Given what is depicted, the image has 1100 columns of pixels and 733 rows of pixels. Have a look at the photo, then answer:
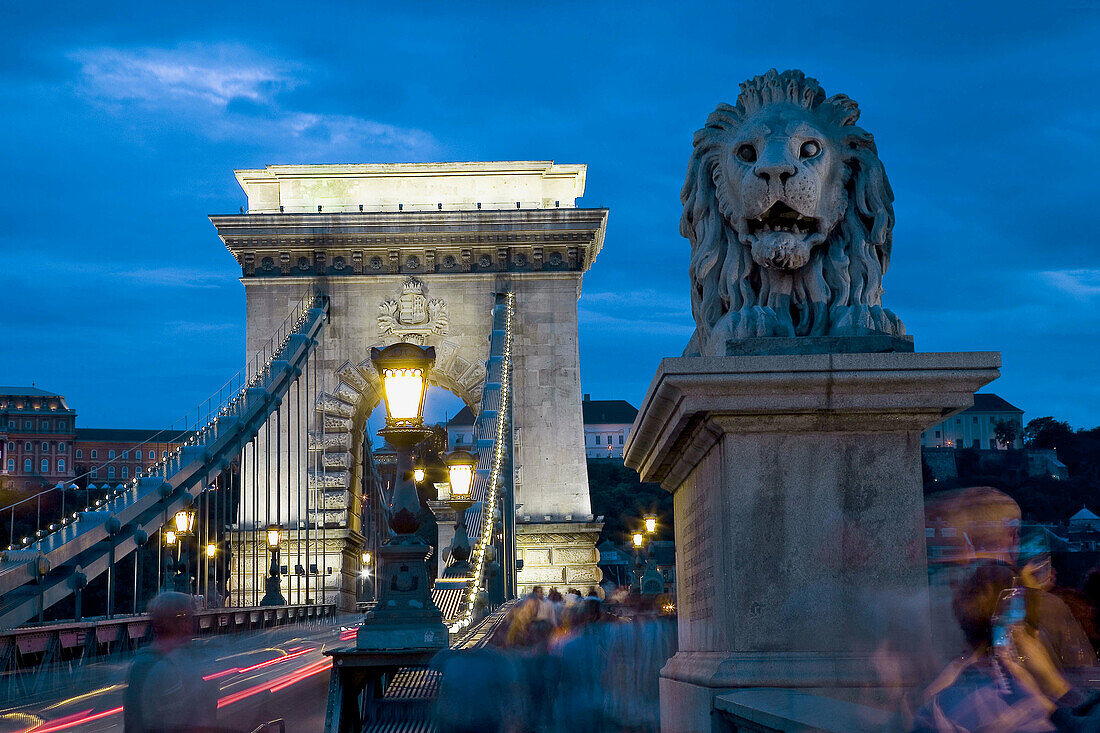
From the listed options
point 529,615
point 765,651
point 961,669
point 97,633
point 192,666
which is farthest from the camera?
point 97,633

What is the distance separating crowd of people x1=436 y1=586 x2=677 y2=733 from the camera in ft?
14.5

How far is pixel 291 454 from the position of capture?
36.0m

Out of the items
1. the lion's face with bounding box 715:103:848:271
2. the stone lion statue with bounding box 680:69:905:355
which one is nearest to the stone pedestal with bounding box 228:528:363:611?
the stone lion statue with bounding box 680:69:905:355

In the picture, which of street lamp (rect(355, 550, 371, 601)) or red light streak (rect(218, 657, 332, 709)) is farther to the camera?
street lamp (rect(355, 550, 371, 601))

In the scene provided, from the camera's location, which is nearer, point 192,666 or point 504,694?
point 504,694

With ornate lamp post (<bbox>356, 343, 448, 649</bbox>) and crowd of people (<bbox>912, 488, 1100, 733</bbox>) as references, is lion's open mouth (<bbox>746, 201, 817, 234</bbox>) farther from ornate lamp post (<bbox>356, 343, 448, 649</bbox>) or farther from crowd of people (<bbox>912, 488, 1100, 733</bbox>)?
ornate lamp post (<bbox>356, 343, 448, 649</bbox>)

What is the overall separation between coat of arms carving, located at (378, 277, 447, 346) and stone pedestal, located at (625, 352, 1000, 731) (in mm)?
32239

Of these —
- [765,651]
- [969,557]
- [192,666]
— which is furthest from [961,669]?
[192,666]

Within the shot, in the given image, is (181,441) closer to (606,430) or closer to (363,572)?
(363,572)

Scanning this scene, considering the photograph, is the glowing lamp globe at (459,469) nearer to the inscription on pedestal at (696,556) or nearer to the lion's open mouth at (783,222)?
the inscription on pedestal at (696,556)

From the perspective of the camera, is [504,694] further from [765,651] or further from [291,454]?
[291,454]

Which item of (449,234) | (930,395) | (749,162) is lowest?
(930,395)

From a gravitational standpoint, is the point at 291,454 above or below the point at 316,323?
below

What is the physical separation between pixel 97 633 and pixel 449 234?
2052 centimetres
